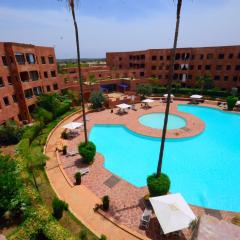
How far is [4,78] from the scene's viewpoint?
83.4ft

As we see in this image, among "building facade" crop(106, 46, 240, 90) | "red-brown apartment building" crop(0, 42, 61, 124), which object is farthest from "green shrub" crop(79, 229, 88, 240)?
"building facade" crop(106, 46, 240, 90)

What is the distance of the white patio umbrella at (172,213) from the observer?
32.9 feet

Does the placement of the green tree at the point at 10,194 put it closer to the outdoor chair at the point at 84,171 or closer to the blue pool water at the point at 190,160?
the outdoor chair at the point at 84,171

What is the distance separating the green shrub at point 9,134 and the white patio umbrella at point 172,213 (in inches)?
769

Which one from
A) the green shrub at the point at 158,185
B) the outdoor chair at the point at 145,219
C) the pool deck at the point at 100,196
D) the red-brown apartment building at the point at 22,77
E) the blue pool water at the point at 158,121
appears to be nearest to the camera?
the pool deck at the point at 100,196

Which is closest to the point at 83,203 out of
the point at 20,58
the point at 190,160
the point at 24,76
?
the point at 190,160

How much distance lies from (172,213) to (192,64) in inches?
2035

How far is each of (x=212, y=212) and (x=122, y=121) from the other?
2150 cm

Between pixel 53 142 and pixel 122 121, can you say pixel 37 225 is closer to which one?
pixel 53 142

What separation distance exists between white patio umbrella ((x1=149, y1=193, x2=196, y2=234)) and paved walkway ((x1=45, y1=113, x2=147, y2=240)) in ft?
6.84

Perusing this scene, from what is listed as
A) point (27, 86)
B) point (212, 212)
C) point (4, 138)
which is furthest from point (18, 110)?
point (212, 212)

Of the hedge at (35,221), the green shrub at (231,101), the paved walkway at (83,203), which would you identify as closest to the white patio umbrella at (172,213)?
the paved walkway at (83,203)

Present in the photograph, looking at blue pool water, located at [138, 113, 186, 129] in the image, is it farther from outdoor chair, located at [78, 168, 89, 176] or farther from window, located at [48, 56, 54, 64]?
window, located at [48, 56, 54, 64]

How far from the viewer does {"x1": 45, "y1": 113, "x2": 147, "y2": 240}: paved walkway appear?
10766 mm
